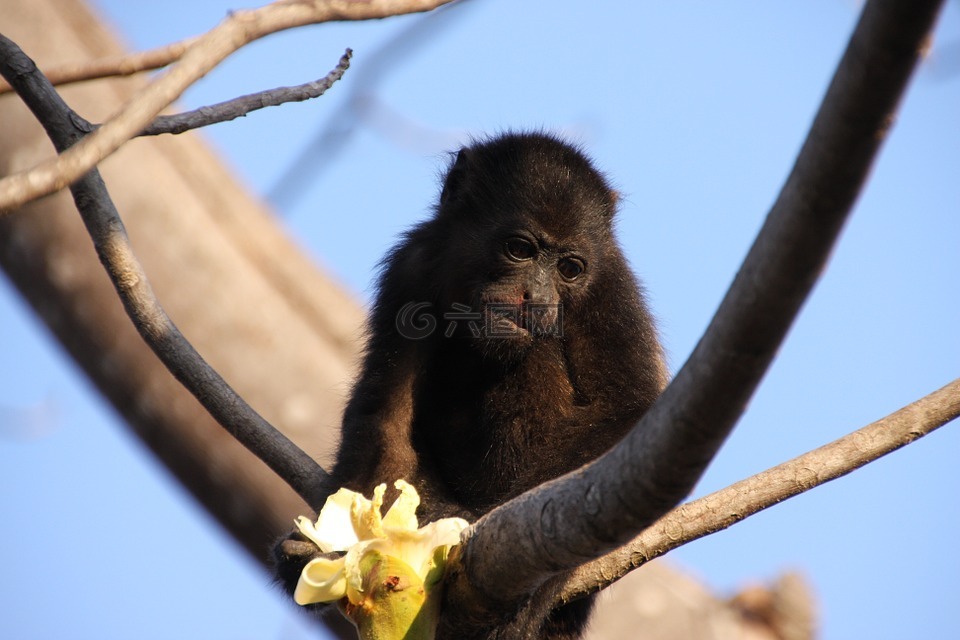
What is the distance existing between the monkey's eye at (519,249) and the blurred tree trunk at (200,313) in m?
2.88

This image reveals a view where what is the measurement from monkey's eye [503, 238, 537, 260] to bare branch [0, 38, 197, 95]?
79.0 inches

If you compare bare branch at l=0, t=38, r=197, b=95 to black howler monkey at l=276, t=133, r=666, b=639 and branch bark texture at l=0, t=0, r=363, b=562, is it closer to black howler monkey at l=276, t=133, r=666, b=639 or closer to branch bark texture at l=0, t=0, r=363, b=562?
black howler monkey at l=276, t=133, r=666, b=639

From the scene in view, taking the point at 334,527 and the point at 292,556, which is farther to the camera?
the point at 292,556

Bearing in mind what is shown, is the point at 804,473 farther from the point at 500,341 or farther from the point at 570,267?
the point at 570,267

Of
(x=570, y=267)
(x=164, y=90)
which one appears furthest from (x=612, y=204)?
(x=164, y=90)

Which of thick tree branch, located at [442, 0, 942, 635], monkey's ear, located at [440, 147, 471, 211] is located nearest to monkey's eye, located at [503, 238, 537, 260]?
monkey's ear, located at [440, 147, 471, 211]

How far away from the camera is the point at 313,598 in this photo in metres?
3.72

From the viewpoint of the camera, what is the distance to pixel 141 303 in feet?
15.8

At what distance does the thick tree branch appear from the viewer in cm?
198

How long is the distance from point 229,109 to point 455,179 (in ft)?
7.01

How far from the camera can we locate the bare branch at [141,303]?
13.9ft

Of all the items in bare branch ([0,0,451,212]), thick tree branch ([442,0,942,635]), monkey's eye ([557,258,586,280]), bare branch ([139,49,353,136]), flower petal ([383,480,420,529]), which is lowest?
thick tree branch ([442,0,942,635])

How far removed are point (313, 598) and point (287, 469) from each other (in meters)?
1.59

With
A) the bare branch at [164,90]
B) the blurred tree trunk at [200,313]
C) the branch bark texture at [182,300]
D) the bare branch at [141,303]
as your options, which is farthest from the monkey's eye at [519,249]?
the blurred tree trunk at [200,313]
